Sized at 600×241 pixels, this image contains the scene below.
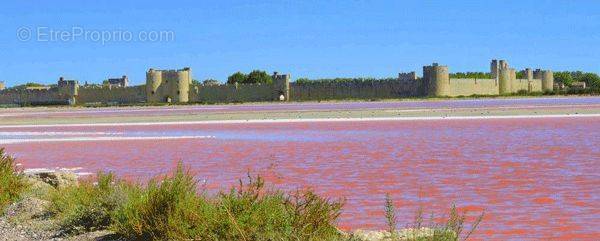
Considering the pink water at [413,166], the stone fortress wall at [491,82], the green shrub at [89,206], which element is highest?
the stone fortress wall at [491,82]

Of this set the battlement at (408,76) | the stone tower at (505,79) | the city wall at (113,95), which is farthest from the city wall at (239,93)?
the stone tower at (505,79)

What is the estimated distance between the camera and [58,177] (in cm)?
1167

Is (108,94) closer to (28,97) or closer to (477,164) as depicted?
(28,97)

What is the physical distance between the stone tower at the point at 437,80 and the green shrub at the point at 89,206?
89258 millimetres

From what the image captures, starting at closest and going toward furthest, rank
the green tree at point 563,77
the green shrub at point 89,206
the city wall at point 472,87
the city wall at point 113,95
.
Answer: the green shrub at point 89,206 → the city wall at point 472,87 → the city wall at point 113,95 → the green tree at point 563,77

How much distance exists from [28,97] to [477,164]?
105 metres

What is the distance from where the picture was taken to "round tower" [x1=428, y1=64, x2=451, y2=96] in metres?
97.6

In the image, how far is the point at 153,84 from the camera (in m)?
106

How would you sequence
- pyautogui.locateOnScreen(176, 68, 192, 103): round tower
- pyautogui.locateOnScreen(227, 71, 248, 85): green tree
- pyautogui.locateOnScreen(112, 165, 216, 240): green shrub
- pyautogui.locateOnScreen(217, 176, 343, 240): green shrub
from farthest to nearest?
pyautogui.locateOnScreen(227, 71, 248, 85): green tree
pyautogui.locateOnScreen(176, 68, 192, 103): round tower
pyautogui.locateOnScreen(112, 165, 216, 240): green shrub
pyautogui.locateOnScreen(217, 176, 343, 240): green shrub

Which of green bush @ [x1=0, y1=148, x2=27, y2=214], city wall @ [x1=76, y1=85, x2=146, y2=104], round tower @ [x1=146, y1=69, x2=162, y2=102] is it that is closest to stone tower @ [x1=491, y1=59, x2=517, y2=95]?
round tower @ [x1=146, y1=69, x2=162, y2=102]

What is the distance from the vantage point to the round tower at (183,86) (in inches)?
4119

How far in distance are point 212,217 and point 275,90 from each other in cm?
9650

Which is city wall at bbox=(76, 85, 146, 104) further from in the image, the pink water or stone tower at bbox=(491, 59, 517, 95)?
the pink water

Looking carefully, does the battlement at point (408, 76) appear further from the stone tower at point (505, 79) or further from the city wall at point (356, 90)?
the stone tower at point (505, 79)
